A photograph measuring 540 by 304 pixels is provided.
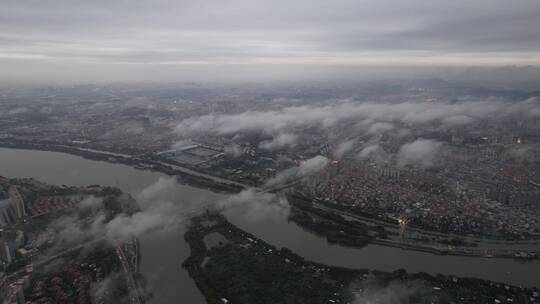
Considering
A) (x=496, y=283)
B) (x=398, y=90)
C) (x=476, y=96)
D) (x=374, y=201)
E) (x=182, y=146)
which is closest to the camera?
(x=496, y=283)

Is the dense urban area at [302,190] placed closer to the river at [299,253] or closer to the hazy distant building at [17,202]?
the hazy distant building at [17,202]

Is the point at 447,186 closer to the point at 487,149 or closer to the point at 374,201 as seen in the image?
the point at 374,201

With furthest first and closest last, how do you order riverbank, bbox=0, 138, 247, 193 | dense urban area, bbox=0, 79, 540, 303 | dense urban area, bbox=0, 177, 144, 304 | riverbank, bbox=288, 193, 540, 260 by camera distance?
riverbank, bbox=0, 138, 247, 193
riverbank, bbox=288, 193, 540, 260
dense urban area, bbox=0, 79, 540, 303
dense urban area, bbox=0, 177, 144, 304

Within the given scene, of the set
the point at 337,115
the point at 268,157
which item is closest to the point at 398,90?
the point at 337,115

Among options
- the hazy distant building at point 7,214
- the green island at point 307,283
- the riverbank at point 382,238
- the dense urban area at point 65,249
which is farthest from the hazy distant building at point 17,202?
the riverbank at point 382,238

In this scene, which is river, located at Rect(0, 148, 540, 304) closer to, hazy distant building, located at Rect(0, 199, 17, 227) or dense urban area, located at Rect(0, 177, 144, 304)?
dense urban area, located at Rect(0, 177, 144, 304)

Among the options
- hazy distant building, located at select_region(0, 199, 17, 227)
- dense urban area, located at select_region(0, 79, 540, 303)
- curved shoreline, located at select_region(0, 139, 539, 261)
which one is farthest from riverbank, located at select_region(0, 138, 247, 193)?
hazy distant building, located at select_region(0, 199, 17, 227)

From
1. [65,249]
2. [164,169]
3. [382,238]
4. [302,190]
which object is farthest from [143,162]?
[382,238]

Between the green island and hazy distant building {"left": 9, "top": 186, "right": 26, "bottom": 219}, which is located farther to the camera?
hazy distant building {"left": 9, "top": 186, "right": 26, "bottom": 219}
